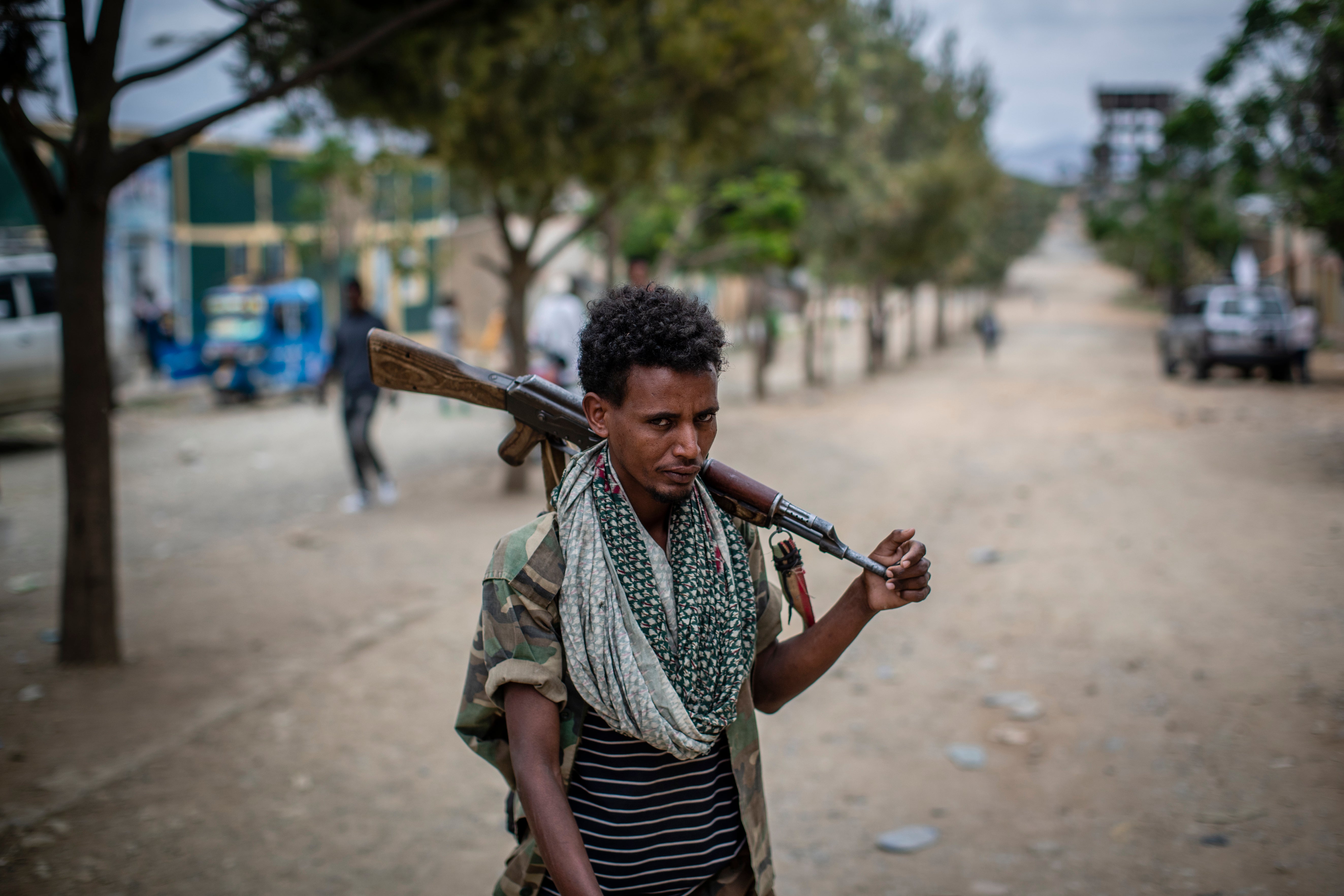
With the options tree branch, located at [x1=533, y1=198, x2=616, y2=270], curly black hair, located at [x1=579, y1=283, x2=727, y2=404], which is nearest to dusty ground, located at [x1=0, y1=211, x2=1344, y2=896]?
tree branch, located at [x1=533, y1=198, x2=616, y2=270]

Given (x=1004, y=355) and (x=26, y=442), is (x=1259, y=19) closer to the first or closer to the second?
(x=26, y=442)

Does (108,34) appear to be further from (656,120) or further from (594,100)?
(656,120)

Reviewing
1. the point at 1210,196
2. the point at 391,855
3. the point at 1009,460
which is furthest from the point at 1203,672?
the point at 1210,196

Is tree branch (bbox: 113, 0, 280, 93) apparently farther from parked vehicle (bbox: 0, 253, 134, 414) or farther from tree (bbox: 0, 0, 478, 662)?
parked vehicle (bbox: 0, 253, 134, 414)

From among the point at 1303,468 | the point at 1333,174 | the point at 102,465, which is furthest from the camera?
the point at 1333,174

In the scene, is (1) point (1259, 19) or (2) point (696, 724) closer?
(2) point (696, 724)

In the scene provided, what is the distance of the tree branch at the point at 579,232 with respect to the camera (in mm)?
9055

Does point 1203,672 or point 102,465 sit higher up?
point 102,465

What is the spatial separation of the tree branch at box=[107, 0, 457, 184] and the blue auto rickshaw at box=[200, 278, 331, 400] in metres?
11.2

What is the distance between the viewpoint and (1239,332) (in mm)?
18828

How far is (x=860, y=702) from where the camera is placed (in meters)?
5.20

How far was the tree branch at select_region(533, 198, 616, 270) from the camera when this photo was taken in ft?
29.7

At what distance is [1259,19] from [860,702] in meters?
10.4

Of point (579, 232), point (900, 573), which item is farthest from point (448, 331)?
point (900, 573)
